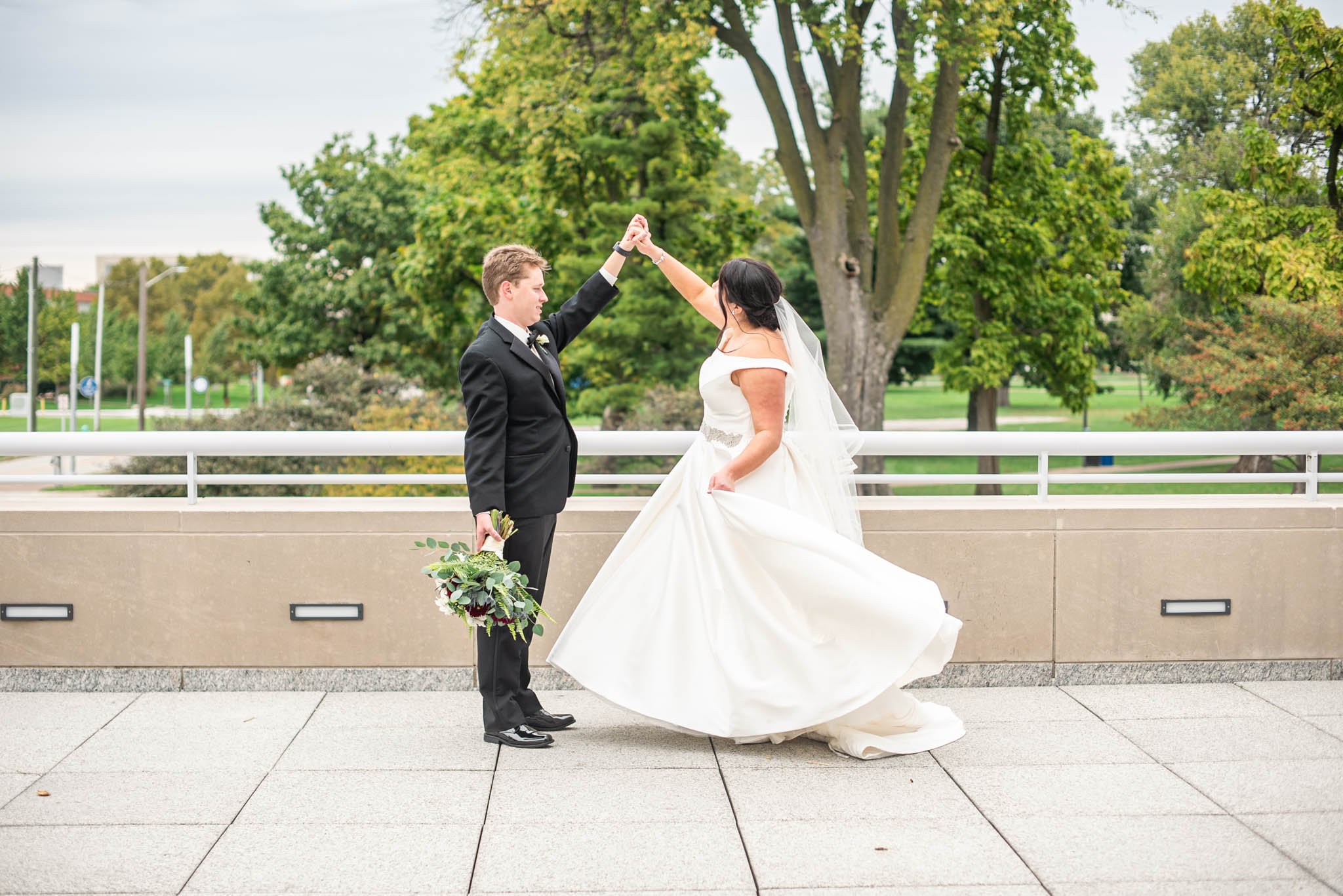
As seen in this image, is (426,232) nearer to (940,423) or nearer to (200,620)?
(200,620)

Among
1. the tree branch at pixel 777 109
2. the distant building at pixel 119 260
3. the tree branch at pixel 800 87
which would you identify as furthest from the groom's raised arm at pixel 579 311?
the distant building at pixel 119 260

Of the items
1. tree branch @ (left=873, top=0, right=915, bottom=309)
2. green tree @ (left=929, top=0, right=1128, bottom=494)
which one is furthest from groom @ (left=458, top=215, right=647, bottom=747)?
green tree @ (left=929, top=0, right=1128, bottom=494)

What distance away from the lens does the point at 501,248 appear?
4.91 metres

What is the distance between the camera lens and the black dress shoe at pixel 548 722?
198 inches

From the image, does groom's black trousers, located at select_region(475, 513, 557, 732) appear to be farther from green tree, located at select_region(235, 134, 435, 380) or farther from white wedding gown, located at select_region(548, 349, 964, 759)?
green tree, located at select_region(235, 134, 435, 380)

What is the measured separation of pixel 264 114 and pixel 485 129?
3340 centimetres

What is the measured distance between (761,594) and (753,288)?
1246 mm

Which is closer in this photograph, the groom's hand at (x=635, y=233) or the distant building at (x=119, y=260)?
the groom's hand at (x=635, y=233)

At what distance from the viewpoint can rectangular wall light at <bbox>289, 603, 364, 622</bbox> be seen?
18.3ft

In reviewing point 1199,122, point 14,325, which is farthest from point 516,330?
point 14,325

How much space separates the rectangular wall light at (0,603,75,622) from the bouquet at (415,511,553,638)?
2247 mm

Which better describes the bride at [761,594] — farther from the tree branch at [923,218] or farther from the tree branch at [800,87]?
the tree branch at [923,218]

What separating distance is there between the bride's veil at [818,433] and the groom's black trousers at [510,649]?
1.13 metres

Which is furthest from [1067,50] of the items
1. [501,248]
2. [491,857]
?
[491,857]
